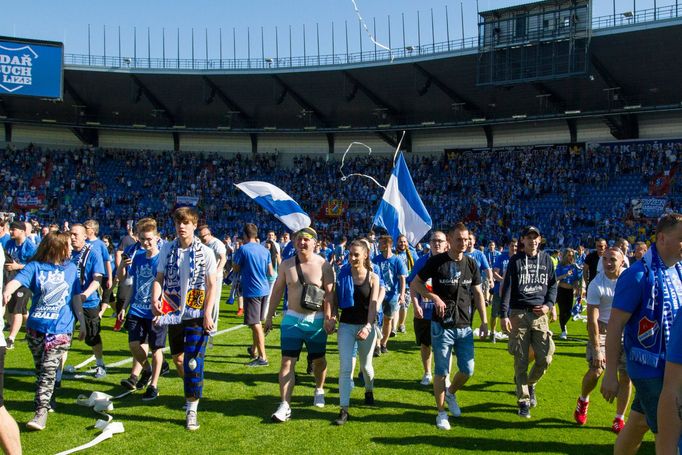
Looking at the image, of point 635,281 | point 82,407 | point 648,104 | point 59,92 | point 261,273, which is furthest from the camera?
point 59,92

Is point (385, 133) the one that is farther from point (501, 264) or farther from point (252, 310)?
point (252, 310)

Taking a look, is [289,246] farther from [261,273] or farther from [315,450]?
[315,450]

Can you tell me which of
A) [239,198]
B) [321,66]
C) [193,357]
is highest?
[321,66]

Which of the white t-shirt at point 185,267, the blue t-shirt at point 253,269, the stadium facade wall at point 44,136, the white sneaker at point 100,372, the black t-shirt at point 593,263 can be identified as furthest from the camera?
the stadium facade wall at point 44,136

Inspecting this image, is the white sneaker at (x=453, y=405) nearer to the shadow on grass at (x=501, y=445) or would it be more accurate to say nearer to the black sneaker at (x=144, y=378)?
the shadow on grass at (x=501, y=445)

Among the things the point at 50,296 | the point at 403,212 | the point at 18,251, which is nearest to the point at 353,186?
the point at 403,212

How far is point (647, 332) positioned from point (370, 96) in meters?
34.7

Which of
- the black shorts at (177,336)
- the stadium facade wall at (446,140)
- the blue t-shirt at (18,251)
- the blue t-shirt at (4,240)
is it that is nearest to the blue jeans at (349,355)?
the black shorts at (177,336)

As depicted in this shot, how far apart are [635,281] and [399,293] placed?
5.96 metres

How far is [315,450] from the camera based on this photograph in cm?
526

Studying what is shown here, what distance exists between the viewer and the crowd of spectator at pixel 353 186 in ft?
101

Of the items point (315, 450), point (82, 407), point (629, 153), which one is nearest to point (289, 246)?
point (82, 407)

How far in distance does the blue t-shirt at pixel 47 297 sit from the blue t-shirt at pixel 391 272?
15.9 ft

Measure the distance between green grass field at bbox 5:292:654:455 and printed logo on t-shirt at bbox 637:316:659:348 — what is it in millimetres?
1986
